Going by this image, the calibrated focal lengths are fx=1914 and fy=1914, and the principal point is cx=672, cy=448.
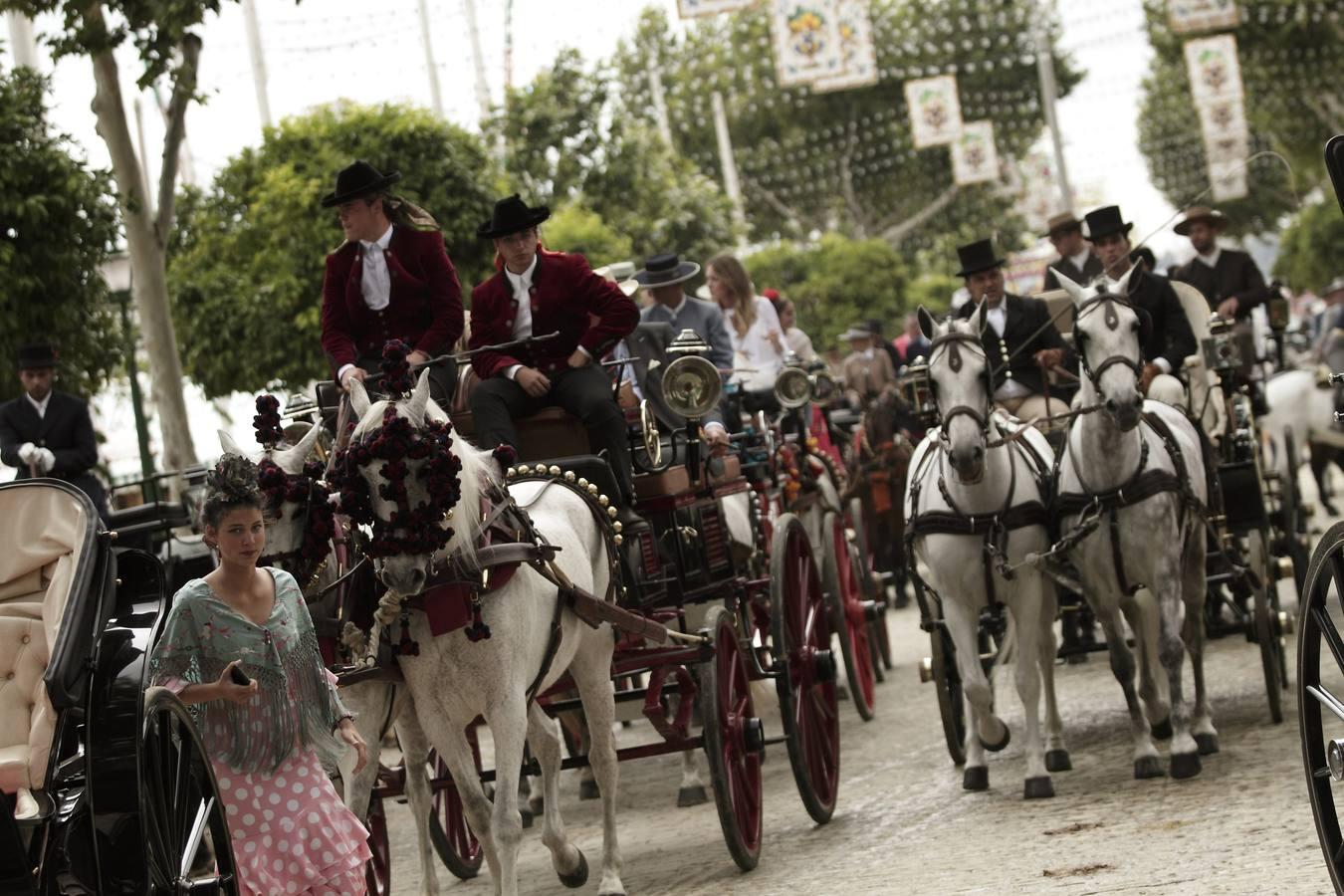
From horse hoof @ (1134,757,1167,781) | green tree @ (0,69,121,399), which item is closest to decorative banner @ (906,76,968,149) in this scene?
green tree @ (0,69,121,399)

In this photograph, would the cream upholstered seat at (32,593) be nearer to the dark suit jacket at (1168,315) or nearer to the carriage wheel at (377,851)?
the carriage wheel at (377,851)

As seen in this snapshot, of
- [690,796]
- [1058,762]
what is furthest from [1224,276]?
[690,796]

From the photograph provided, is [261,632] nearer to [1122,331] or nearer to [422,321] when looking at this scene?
[422,321]

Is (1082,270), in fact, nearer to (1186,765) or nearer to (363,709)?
(1186,765)

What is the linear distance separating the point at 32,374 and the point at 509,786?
5869 mm

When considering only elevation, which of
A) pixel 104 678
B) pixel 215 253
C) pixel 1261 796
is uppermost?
pixel 215 253

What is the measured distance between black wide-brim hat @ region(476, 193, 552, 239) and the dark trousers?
0.66 metres

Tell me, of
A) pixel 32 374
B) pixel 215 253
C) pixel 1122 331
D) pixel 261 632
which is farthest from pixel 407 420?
pixel 215 253

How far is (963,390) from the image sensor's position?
27.8ft

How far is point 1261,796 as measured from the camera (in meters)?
7.78

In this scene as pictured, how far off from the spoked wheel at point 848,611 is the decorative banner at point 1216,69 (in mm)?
22158

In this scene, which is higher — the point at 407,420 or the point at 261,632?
the point at 407,420

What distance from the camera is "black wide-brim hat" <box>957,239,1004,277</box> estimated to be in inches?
403

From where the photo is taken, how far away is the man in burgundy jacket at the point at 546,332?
26.7 feet
